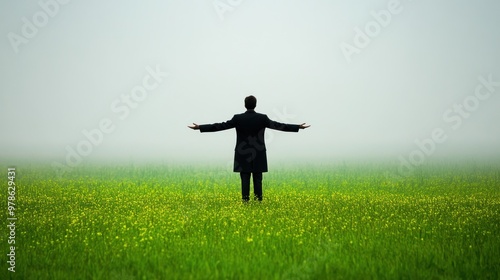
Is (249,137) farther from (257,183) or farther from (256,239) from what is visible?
(256,239)

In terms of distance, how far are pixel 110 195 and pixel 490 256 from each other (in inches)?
497

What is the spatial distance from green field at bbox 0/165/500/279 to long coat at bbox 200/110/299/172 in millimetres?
1120

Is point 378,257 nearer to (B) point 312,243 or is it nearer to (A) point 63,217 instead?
(B) point 312,243

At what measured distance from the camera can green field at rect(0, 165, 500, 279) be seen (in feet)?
21.9

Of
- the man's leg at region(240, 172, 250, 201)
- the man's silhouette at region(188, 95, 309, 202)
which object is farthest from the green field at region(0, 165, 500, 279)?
the man's silhouette at region(188, 95, 309, 202)

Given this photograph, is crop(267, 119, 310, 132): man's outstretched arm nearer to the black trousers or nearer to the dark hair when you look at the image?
the dark hair

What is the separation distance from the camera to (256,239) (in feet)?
27.5

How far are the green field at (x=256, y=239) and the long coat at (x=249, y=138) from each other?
112cm

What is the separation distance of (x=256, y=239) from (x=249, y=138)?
4.65 m

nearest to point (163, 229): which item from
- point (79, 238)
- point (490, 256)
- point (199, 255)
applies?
point (79, 238)

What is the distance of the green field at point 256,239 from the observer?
668 cm

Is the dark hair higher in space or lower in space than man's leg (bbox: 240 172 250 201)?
higher

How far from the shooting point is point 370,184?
21.2 metres

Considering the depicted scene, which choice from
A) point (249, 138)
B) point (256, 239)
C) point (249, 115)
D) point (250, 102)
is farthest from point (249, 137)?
point (256, 239)
